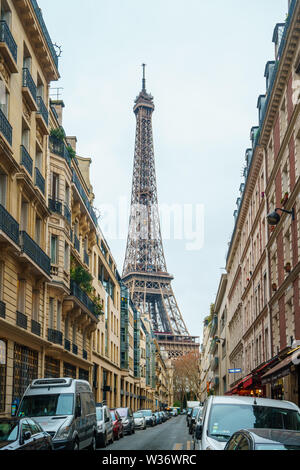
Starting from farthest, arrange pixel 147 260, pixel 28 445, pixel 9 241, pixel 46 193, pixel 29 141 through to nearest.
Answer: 1. pixel 147 260
2. pixel 46 193
3. pixel 29 141
4. pixel 9 241
5. pixel 28 445

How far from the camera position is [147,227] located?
132 meters

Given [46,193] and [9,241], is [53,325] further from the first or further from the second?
[9,241]

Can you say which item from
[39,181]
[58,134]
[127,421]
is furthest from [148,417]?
[39,181]

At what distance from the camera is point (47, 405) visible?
59.5ft

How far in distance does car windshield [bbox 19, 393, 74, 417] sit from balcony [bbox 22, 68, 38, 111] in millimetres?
12819

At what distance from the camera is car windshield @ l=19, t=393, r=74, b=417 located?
704 inches

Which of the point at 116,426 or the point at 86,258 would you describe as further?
the point at 86,258

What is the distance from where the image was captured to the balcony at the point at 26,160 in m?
25.8

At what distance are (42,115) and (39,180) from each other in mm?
2941

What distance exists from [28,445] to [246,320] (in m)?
35.3

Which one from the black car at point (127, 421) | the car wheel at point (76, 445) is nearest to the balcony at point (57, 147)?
the black car at point (127, 421)

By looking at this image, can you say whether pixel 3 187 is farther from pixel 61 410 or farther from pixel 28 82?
pixel 61 410
